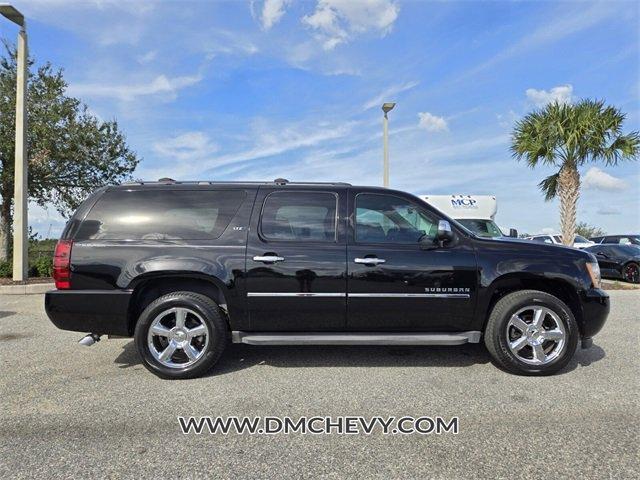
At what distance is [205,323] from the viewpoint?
3949mm

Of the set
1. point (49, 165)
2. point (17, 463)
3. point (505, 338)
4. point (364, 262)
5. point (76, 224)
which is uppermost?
point (49, 165)

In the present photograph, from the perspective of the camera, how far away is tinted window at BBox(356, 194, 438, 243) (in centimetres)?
412

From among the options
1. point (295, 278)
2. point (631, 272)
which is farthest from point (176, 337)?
point (631, 272)

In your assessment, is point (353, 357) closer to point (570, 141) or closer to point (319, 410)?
point (319, 410)

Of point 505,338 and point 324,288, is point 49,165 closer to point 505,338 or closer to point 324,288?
point 324,288

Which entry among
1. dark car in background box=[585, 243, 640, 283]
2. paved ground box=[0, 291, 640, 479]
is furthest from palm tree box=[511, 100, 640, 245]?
paved ground box=[0, 291, 640, 479]

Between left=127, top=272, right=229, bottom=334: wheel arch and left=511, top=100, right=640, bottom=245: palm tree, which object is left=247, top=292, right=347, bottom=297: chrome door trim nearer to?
left=127, top=272, right=229, bottom=334: wheel arch

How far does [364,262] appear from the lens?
3979 millimetres

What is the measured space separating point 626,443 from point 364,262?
2.30 m

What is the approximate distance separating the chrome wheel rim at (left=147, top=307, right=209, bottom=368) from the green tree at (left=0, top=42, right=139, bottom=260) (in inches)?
386

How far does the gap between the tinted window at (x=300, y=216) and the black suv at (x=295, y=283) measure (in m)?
0.01

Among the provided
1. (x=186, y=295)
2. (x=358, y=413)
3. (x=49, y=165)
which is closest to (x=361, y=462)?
(x=358, y=413)

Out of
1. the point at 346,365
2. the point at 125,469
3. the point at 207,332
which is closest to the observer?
the point at 125,469

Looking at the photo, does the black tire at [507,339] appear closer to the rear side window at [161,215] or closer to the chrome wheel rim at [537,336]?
the chrome wheel rim at [537,336]
